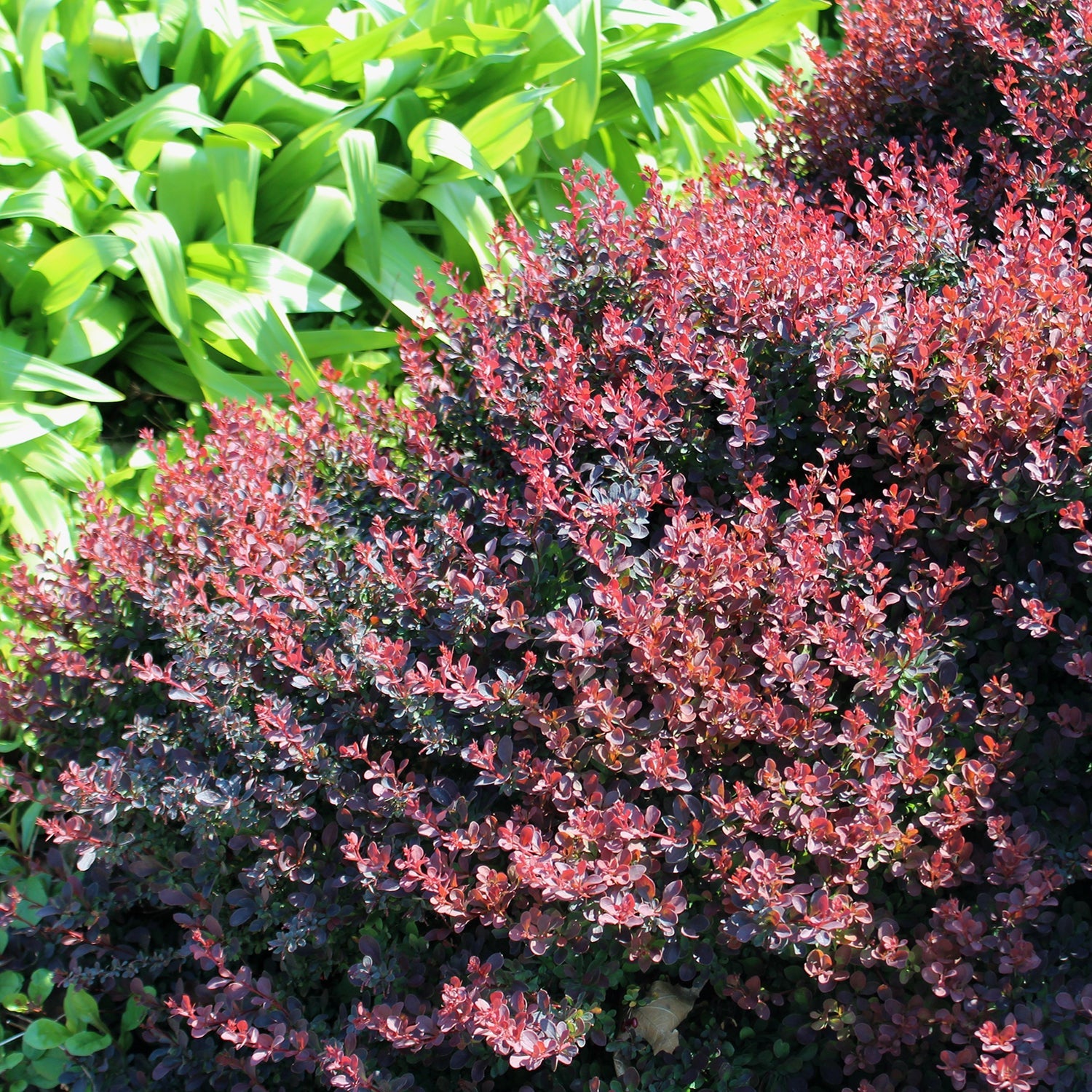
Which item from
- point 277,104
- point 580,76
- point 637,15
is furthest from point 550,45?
point 277,104

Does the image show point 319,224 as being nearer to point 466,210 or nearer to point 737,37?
point 466,210

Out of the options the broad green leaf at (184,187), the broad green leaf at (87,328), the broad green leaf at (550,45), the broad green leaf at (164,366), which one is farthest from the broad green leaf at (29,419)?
the broad green leaf at (550,45)

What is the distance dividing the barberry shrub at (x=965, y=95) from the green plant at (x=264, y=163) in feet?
2.24

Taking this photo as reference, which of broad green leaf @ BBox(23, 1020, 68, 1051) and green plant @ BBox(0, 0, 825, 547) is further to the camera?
green plant @ BBox(0, 0, 825, 547)

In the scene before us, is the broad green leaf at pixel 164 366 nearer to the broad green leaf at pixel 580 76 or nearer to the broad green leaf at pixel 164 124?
the broad green leaf at pixel 164 124

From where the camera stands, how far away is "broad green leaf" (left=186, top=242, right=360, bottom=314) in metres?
3.07

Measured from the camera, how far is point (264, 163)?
131 inches

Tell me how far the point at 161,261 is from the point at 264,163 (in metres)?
0.63

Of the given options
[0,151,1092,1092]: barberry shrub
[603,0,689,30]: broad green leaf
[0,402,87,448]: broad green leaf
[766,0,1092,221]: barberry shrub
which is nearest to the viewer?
[0,151,1092,1092]: barberry shrub

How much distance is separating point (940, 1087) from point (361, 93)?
132 inches

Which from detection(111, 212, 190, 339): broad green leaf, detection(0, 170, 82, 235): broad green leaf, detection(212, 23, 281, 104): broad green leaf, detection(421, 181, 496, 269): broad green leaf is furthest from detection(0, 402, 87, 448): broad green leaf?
detection(421, 181, 496, 269): broad green leaf

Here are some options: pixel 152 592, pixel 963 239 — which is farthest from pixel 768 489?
pixel 152 592

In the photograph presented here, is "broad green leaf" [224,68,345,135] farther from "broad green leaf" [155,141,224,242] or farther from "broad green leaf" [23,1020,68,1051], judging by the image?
"broad green leaf" [23,1020,68,1051]

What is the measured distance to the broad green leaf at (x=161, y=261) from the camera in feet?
9.49
